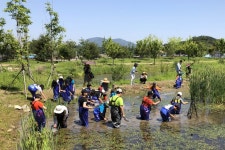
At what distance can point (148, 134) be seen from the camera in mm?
12828

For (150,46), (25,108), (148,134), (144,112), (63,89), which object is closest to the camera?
(148,134)

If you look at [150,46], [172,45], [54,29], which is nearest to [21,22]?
[54,29]

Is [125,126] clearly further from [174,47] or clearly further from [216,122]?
[174,47]

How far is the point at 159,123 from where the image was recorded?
48.1 ft

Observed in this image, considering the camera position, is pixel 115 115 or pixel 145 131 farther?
pixel 115 115

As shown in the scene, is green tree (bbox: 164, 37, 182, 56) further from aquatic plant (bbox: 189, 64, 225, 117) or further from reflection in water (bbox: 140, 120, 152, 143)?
reflection in water (bbox: 140, 120, 152, 143)

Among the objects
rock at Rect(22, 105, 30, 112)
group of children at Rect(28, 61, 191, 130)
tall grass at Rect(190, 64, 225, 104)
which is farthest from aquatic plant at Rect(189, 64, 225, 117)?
rock at Rect(22, 105, 30, 112)

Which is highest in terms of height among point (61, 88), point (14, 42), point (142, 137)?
point (14, 42)

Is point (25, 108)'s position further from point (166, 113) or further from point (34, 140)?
point (34, 140)

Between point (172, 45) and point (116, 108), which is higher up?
point (172, 45)

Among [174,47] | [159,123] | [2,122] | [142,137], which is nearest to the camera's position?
[142,137]

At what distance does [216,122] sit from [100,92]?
22.5ft

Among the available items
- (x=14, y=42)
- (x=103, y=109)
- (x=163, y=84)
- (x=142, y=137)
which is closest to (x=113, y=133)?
(x=142, y=137)

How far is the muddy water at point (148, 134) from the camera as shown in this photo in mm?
11328
